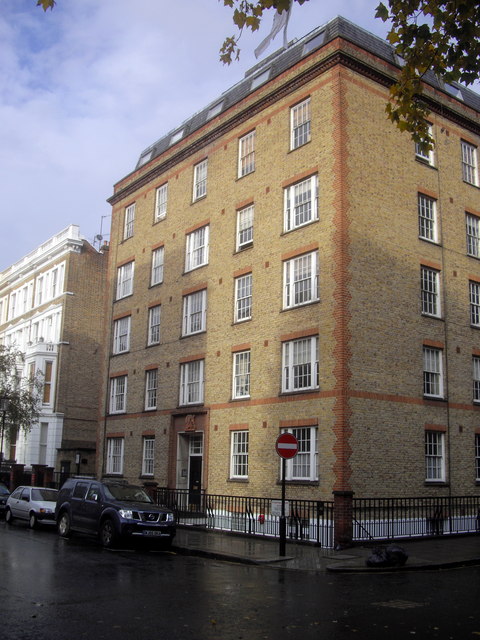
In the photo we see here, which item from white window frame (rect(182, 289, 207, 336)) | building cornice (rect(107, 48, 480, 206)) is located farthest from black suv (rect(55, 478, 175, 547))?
building cornice (rect(107, 48, 480, 206))

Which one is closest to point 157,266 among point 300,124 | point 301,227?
point 301,227

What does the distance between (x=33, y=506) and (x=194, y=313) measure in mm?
10865

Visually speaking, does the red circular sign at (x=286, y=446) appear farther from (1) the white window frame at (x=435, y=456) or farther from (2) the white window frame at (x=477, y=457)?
(2) the white window frame at (x=477, y=457)

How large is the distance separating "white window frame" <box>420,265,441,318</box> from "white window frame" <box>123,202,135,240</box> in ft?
56.0

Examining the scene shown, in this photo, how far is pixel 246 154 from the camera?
28953mm

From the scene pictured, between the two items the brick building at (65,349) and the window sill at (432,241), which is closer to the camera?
the window sill at (432,241)

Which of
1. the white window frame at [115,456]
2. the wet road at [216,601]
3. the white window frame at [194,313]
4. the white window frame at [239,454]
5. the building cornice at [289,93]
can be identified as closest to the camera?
the wet road at [216,601]

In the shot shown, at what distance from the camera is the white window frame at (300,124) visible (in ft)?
84.7

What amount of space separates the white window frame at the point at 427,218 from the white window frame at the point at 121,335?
16.1m

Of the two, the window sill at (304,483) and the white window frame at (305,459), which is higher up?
the white window frame at (305,459)

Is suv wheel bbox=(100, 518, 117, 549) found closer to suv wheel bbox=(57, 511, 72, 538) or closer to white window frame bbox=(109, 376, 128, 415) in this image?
suv wheel bbox=(57, 511, 72, 538)

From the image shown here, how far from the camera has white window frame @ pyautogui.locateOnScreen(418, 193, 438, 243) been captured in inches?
1030

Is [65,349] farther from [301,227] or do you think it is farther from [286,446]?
[286,446]

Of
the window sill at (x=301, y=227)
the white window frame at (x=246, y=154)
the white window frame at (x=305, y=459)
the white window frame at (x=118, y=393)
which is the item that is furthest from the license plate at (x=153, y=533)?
the white window frame at (x=118, y=393)
